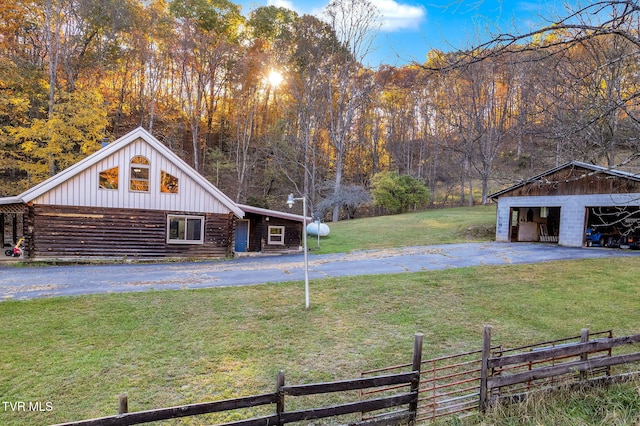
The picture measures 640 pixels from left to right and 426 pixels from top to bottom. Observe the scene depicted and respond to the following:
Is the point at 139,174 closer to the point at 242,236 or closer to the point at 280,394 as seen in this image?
the point at 242,236

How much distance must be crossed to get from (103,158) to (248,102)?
19665 millimetres

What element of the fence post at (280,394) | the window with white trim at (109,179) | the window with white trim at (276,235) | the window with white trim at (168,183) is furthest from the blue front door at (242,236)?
the fence post at (280,394)

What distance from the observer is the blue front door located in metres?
19.1

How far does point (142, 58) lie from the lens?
2717 cm

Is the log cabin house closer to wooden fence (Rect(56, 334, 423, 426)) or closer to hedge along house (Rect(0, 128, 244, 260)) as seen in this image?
hedge along house (Rect(0, 128, 244, 260))

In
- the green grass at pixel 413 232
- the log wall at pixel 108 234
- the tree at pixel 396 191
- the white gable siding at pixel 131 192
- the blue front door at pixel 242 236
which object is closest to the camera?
the log wall at pixel 108 234

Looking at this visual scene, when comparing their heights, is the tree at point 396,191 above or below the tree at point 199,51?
below

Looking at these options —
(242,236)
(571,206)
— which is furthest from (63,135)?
(571,206)

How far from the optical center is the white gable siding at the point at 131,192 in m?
14.8

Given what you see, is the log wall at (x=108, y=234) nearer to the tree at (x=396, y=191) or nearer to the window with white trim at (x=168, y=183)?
the window with white trim at (x=168, y=183)

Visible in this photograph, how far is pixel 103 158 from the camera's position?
1494 cm

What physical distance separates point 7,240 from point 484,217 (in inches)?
1215

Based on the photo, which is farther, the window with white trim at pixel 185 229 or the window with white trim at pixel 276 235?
the window with white trim at pixel 276 235

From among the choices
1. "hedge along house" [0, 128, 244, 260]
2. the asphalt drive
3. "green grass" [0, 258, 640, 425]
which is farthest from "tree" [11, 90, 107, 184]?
"green grass" [0, 258, 640, 425]
